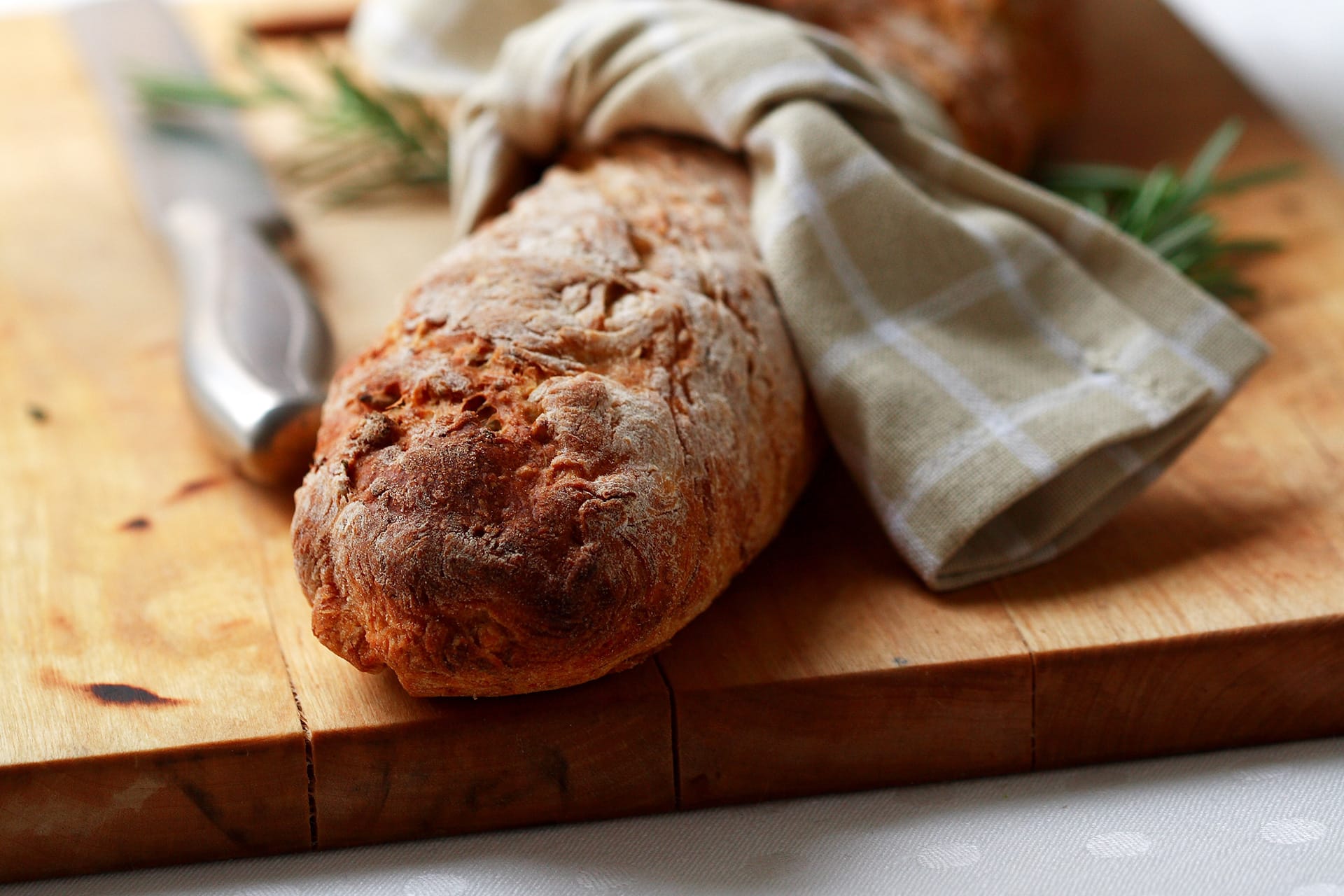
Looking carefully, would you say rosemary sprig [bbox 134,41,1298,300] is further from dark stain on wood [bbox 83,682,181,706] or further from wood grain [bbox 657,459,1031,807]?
dark stain on wood [bbox 83,682,181,706]

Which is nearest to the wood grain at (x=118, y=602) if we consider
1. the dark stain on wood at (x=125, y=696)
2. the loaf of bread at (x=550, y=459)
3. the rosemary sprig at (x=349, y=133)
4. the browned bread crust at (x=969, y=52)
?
the dark stain on wood at (x=125, y=696)

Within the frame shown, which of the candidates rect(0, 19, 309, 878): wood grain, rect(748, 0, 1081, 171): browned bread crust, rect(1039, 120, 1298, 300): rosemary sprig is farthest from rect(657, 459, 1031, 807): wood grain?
rect(748, 0, 1081, 171): browned bread crust

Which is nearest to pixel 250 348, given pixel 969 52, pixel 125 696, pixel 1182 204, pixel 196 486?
pixel 196 486

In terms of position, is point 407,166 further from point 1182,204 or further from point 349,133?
point 1182,204

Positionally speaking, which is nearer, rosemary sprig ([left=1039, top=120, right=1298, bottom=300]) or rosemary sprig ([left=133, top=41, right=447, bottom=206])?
rosemary sprig ([left=1039, top=120, right=1298, bottom=300])

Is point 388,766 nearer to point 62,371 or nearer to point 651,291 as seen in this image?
point 651,291

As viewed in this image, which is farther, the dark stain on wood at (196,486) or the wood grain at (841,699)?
the dark stain on wood at (196,486)

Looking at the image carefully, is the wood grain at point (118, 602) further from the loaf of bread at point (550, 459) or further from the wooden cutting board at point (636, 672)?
the loaf of bread at point (550, 459)
